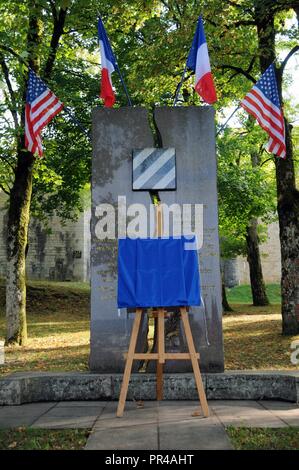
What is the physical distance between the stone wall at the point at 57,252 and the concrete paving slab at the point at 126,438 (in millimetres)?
28738

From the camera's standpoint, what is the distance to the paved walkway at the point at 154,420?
413 centimetres

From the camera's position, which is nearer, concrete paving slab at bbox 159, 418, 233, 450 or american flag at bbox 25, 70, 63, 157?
concrete paving slab at bbox 159, 418, 233, 450

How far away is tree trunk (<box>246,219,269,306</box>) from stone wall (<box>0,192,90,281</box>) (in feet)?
44.9

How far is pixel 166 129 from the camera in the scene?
707 cm

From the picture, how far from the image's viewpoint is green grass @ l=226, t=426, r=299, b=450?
396 centimetres

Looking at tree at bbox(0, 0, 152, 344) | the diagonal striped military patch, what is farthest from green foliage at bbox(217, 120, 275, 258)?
the diagonal striped military patch

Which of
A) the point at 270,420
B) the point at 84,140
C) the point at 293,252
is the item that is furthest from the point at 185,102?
the point at 270,420

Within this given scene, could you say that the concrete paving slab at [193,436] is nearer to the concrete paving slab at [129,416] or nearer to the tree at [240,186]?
the concrete paving slab at [129,416]

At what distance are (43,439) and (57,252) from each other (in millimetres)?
29505

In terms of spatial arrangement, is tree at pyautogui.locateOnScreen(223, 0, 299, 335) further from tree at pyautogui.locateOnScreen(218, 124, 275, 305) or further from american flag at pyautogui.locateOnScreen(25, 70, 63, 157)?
american flag at pyautogui.locateOnScreen(25, 70, 63, 157)

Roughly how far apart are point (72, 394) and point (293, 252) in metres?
7.63

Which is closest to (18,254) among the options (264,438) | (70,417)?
(70,417)

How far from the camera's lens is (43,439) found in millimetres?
4234

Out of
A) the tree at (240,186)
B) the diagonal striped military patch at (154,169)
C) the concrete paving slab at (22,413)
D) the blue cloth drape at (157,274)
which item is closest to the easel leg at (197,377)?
the blue cloth drape at (157,274)
